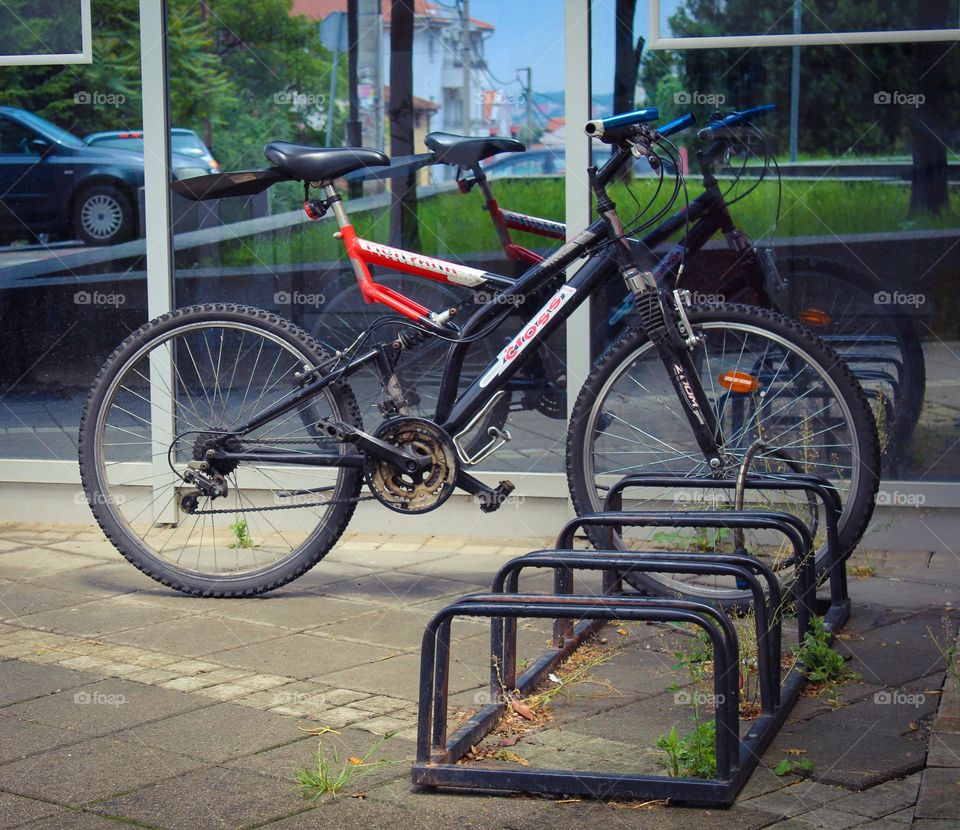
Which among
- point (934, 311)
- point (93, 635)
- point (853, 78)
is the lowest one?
point (93, 635)

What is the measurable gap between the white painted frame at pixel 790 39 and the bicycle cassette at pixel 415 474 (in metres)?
2.09

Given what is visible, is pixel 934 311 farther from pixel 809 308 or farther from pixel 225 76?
pixel 225 76

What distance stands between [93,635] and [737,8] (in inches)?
143

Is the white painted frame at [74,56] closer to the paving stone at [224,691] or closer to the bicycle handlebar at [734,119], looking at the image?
the bicycle handlebar at [734,119]

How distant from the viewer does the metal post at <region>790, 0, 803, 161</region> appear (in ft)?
19.6

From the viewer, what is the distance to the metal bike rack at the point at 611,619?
3322mm

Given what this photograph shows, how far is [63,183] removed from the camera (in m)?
6.80

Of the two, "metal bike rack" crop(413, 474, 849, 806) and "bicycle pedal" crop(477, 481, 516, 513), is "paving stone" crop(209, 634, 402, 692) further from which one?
Result: "bicycle pedal" crop(477, 481, 516, 513)

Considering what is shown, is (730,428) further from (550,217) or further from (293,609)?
(293,609)

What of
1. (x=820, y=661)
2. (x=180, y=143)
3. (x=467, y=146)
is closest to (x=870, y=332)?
(x=467, y=146)

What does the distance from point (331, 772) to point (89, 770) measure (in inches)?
24.2

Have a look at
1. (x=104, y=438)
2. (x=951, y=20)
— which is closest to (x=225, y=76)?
(x=104, y=438)

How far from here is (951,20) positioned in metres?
5.86

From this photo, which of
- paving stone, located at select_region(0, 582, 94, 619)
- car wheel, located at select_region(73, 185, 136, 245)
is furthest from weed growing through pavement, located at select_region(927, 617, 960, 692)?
car wheel, located at select_region(73, 185, 136, 245)
